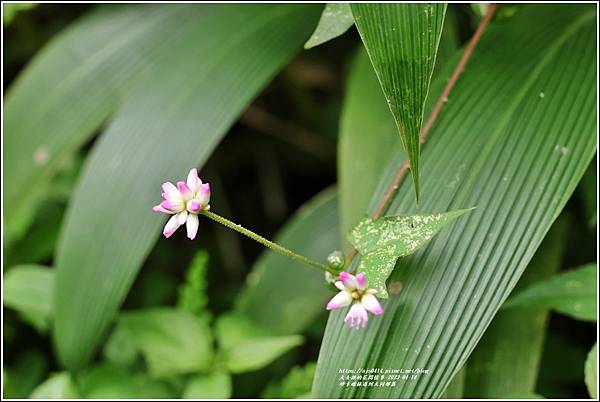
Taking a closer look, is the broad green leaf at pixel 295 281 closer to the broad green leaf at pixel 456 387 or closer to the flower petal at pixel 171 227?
the broad green leaf at pixel 456 387

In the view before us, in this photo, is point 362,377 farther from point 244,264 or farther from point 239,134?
point 239,134

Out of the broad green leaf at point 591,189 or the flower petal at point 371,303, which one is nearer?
the flower petal at point 371,303

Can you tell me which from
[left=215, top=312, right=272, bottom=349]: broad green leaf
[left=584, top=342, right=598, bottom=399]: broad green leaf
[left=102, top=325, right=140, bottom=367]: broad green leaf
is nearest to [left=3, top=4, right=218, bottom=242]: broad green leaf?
[left=102, top=325, right=140, bottom=367]: broad green leaf

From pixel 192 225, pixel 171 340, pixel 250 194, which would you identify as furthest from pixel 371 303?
pixel 250 194

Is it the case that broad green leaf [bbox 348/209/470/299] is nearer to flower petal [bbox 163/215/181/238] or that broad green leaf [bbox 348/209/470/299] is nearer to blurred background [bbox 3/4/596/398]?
flower petal [bbox 163/215/181/238]

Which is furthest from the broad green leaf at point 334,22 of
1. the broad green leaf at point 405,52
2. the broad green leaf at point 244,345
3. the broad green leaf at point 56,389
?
the broad green leaf at point 56,389

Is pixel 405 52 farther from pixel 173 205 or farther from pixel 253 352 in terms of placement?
pixel 253 352
